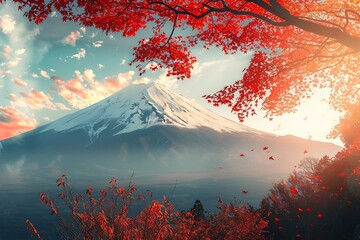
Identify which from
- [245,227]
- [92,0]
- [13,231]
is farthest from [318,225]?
[13,231]

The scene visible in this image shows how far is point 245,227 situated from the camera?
1538cm

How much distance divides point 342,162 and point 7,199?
100279mm

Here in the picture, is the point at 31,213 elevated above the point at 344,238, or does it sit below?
below

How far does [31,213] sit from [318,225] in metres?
70.4

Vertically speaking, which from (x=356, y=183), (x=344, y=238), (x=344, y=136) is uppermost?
(x=344, y=136)

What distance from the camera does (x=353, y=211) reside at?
17.8 meters

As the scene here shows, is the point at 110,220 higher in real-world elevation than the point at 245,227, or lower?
higher

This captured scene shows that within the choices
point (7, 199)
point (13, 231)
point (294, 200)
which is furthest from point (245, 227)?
point (7, 199)

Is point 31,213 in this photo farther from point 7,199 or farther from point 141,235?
point 141,235

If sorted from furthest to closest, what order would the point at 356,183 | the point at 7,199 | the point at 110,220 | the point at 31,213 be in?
1. the point at 7,199
2. the point at 31,213
3. the point at 356,183
4. the point at 110,220

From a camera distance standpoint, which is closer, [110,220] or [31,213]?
[110,220]

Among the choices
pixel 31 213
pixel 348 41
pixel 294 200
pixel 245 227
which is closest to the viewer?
pixel 348 41

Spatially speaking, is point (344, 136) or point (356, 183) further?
point (344, 136)

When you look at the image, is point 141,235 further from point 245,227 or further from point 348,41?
point 245,227
